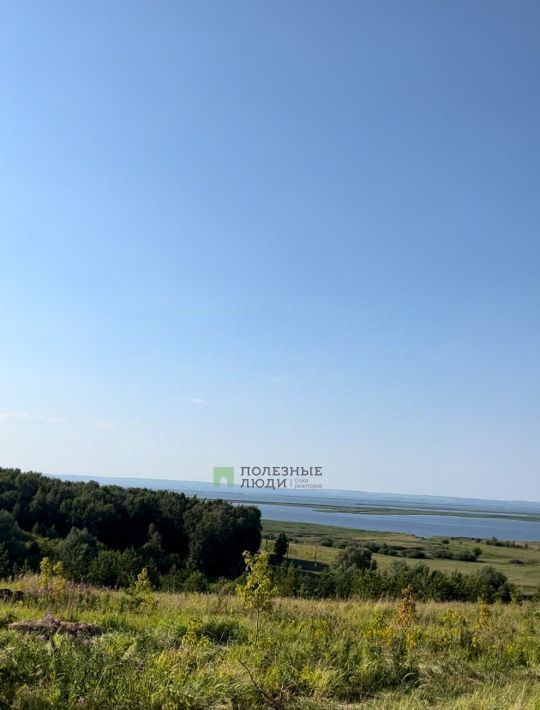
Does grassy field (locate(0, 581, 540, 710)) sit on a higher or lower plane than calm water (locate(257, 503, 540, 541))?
higher

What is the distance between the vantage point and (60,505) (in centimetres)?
3247

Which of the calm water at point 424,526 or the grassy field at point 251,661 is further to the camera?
the calm water at point 424,526

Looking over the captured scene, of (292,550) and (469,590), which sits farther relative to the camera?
(292,550)

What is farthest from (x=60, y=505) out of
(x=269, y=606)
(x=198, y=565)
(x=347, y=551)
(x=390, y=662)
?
(x=390, y=662)

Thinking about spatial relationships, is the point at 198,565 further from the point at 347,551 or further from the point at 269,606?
the point at 269,606

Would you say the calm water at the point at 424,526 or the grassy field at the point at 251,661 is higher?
the grassy field at the point at 251,661

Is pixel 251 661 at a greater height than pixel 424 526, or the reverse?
pixel 251 661

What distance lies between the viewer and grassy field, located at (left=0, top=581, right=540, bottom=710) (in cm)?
506

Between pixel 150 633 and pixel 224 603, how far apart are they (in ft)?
13.7

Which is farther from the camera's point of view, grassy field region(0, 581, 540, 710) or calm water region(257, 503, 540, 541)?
calm water region(257, 503, 540, 541)

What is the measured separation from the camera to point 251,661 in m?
6.43

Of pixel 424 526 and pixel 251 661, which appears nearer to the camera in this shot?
pixel 251 661

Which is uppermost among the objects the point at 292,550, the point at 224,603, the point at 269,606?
the point at 269,606

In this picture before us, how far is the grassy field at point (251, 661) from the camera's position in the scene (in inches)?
199
